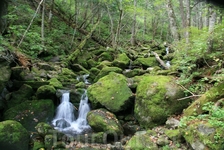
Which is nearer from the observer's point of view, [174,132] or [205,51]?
[174,132]

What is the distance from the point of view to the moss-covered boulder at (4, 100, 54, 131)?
9367mm

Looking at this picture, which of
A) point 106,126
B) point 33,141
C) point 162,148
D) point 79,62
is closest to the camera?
point 162,148

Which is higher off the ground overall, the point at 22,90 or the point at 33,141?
the point at 22,90

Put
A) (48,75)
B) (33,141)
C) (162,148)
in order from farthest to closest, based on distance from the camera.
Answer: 1. (48,75)
2. (33,141)
3. (162,148)

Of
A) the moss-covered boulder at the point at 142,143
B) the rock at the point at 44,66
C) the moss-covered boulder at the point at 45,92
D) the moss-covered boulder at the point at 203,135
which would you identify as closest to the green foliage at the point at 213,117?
the moss-covered boulder at the point at 203,135

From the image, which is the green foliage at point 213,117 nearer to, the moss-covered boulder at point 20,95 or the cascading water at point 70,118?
the cascading water at point 70,118

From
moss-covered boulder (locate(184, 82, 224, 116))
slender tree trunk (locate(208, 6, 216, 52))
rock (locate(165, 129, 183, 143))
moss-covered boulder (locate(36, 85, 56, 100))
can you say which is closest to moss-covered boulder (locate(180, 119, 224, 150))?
rock (locate(165, 129, 183, 143))

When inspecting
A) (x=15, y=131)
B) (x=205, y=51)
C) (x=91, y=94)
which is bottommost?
(x=15, y=131)

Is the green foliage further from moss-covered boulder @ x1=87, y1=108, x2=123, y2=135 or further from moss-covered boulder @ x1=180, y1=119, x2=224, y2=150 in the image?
moss-covered boulder @ x1=87, y1=108, x2=123, y2=135

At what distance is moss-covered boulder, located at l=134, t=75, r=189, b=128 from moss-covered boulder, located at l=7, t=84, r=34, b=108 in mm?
5304

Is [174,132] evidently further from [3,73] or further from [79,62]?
[79,62]

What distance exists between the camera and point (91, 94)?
1055 cm

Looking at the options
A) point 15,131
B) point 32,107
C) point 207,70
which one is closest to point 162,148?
point 207,70

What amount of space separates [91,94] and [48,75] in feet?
12.4
